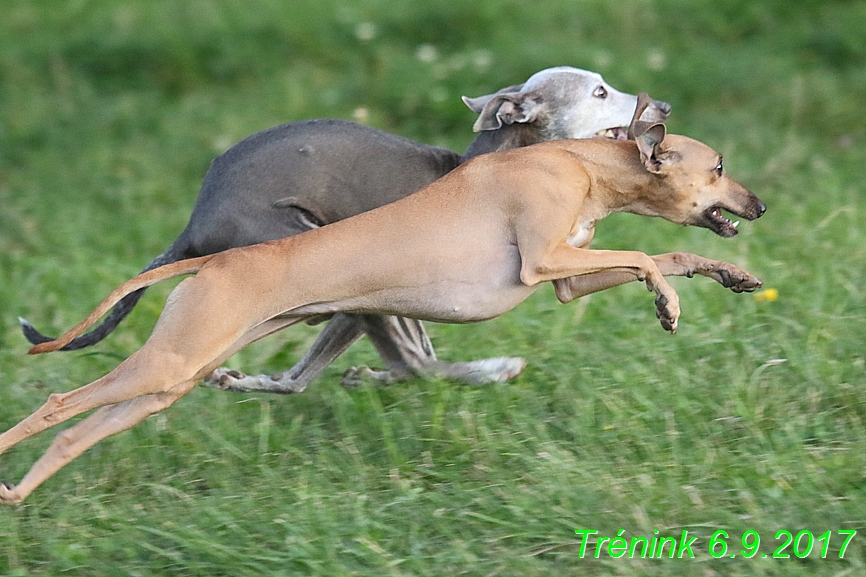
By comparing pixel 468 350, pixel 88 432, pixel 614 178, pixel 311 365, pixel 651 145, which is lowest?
pixel 468 350

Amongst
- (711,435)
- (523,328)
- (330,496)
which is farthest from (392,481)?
(523,328)

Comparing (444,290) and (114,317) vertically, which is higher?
(444,290)

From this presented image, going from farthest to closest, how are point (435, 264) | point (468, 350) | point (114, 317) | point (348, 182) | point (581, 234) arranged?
point (468, 350) → point (114, 317) → point (348, 182) → point (581, 234) → point (435, 264)

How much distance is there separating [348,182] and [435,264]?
0.82m

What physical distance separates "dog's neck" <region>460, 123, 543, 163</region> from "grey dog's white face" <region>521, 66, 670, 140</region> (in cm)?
7

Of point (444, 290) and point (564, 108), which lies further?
point (564, 108)

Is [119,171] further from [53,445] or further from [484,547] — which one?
[484,547]

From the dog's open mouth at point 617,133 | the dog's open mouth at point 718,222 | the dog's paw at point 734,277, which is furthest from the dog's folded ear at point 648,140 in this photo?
the dog's open mouth at point 617,133

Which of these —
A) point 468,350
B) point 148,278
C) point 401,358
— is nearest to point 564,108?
point 468,350

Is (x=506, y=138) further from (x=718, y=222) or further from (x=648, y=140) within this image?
(x=718, y=222)

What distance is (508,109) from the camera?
538 cm

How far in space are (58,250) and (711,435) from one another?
452 cm

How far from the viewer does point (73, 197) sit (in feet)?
27.2

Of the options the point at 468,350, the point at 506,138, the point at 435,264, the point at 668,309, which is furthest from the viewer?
the point at 468,350
